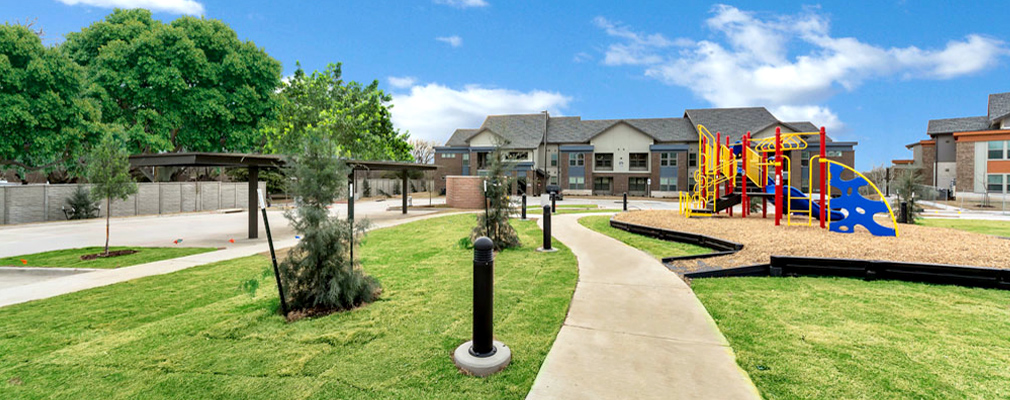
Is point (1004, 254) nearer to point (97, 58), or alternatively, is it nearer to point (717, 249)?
point (717, 249)

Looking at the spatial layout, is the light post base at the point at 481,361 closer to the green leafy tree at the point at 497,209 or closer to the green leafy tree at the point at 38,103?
the green leafy tree at the point at 497,209

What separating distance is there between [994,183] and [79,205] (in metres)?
63.3

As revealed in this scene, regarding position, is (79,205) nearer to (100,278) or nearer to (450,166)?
(100,278)

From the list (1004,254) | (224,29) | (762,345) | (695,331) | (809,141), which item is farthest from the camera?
(809,141)

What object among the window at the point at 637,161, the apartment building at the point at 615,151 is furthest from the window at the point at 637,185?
the window at the point at 637,161

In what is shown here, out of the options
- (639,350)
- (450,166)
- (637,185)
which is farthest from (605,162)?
(639,350)

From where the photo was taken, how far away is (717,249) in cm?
977

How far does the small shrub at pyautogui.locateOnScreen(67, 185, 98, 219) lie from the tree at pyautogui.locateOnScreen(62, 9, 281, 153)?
6.33 meters

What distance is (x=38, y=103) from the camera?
20.4m

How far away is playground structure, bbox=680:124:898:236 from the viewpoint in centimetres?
1088

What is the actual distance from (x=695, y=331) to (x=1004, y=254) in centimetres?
749

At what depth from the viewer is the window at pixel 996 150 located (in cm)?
3525

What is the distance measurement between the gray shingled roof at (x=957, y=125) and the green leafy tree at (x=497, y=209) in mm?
54203

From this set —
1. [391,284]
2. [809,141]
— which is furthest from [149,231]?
[809,141]
